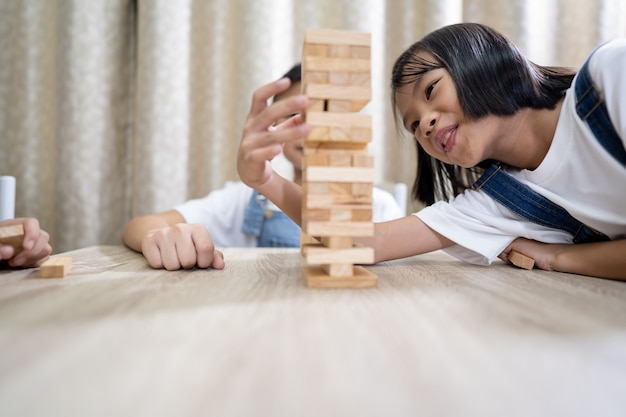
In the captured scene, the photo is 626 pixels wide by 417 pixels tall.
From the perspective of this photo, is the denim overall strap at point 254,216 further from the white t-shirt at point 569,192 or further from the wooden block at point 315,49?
the wooden block at point 315,49

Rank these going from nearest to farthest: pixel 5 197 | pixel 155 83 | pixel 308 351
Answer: pixel 308 351 → pixel 5 197 → pixel 155 83

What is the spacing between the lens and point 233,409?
0.26 m

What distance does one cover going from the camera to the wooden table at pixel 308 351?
275 millimetres

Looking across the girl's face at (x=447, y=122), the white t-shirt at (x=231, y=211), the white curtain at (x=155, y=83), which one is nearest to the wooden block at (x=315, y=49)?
the girl's face at (x=447, y=122)

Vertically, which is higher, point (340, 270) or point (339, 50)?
point (339, 50)

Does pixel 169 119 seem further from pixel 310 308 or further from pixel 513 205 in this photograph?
pixel 310 308

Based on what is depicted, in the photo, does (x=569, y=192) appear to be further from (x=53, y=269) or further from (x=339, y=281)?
(x=53, y=269)

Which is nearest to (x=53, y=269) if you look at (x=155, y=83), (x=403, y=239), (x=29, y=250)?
(x=29, y=250)

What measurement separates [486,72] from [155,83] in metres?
1.43

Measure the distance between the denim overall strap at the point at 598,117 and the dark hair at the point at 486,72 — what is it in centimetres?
12

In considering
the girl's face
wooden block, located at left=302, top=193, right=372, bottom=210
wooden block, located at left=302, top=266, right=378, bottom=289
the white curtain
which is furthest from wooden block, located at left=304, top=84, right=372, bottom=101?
the white curtain

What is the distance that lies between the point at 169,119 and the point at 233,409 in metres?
1.81

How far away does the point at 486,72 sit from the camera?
3.06 ft

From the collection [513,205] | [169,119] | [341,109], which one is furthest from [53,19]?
[513,205]
